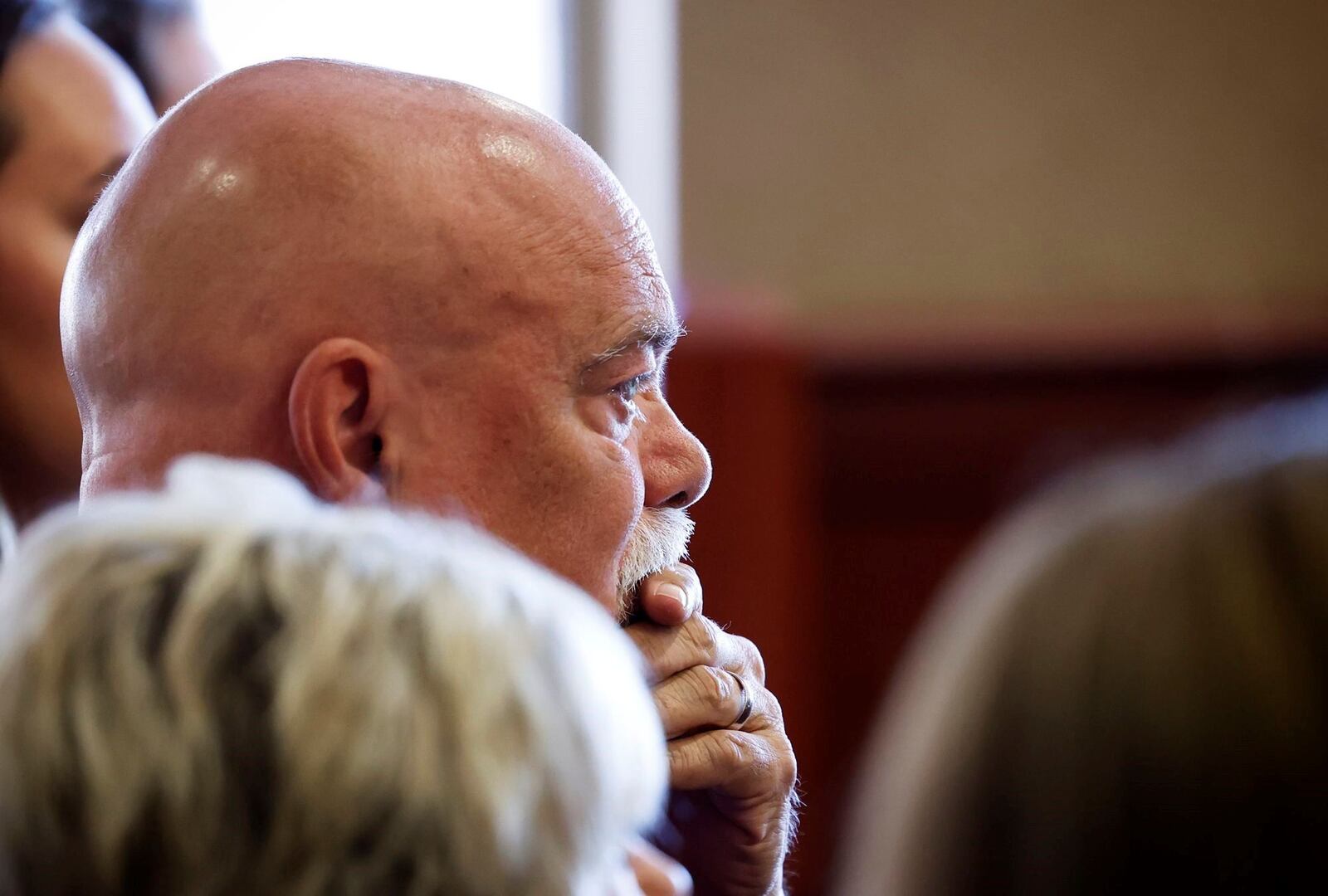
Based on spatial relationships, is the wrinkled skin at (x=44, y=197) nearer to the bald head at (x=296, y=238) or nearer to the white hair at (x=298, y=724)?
the bald head at (x=296, y=238)

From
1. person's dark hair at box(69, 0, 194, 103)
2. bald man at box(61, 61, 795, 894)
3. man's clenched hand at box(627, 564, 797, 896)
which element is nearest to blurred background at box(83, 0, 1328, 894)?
person's dark hair at box(69, 0, 194, 103)

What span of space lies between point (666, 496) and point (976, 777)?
1.91 ft

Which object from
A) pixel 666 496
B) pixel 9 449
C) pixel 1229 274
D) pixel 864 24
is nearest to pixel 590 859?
pixel 666 496

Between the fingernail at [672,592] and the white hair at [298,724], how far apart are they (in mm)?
421

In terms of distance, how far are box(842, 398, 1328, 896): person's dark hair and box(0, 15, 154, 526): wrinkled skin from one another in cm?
126

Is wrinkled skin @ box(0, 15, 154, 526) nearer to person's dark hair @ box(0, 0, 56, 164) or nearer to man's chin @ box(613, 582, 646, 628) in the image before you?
person's dark hair @ box(0, 0, 56, 164)

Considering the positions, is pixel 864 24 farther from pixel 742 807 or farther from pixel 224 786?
pixel 224 786

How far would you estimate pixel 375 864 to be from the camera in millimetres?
643

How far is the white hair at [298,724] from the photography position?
2.11 ft

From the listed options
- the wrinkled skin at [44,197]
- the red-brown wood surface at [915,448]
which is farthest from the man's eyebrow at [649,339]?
the red-brown wood surface at [915,448]

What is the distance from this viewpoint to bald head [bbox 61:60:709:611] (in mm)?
1048

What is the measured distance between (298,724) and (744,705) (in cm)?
59

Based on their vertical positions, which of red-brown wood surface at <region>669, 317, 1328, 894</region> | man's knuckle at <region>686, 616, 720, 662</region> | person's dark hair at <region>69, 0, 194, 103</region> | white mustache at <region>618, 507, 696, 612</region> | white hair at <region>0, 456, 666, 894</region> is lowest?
red-brown wood surface at <region>669, 317, 1328, 894</region>

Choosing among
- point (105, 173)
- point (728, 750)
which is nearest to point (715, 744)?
point (728, 750)
